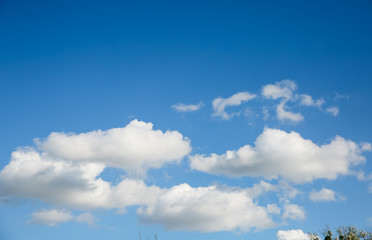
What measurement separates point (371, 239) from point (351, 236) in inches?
393

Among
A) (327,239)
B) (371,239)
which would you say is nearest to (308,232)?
(327,239)

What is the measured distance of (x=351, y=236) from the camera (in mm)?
83438

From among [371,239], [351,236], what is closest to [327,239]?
[351,236]

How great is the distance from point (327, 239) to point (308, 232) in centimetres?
997

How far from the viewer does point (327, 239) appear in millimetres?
84875

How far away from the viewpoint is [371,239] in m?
88.4

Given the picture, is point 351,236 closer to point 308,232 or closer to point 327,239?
point 327,239

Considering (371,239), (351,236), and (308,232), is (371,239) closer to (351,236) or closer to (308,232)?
(351,236)

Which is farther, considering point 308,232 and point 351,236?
point 308,232

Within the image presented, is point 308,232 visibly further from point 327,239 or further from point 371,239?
point 371,239

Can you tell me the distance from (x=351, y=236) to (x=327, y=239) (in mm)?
6022

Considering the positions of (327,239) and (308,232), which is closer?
(327,239)

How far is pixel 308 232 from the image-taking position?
310 ft

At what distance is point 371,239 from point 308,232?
53.9ft
